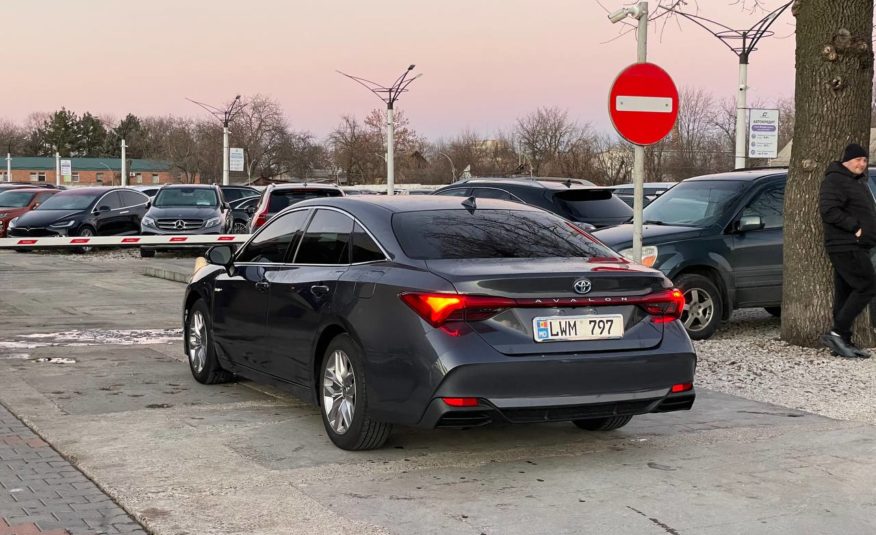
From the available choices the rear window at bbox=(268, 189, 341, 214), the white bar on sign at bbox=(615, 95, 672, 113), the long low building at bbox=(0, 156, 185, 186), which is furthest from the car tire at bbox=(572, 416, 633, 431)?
Result: the long low building at bbox=(0, 156, 185, 186)

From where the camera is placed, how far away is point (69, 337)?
11.7 metres

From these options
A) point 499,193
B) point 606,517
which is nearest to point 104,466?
point 606,517

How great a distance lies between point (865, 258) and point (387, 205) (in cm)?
479

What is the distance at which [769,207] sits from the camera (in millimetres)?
11883

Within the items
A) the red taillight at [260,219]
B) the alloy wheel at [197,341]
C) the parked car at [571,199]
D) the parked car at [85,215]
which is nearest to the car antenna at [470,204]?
the alloy wheel at [197,341]

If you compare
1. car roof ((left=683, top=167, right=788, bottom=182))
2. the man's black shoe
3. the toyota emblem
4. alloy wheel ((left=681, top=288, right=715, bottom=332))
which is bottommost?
the man's black shoe

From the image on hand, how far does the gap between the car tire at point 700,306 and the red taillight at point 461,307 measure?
5.84m

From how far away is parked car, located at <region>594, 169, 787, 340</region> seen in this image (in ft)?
36.8

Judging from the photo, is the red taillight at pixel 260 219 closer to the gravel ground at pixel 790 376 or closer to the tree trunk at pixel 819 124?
the gravel ground at pixel 790 376

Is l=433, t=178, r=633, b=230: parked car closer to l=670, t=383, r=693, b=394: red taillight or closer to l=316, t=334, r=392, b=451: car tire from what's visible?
l=316, t=334, r=392, b=451: car tire

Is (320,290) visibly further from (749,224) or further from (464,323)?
(749,224)

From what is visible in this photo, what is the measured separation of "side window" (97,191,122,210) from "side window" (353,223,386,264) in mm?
23923

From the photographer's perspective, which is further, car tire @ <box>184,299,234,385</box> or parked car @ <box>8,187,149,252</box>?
parked car @ <box>8,187,149,252</box>

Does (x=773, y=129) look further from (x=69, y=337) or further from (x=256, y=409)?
(x=256, y=409)
